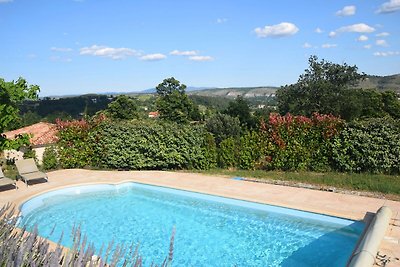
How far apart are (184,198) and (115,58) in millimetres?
36692

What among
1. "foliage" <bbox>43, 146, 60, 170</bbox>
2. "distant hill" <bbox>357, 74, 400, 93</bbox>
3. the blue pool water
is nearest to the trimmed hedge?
"foliage" <bbox>43, 146, 60, 170</bbox>

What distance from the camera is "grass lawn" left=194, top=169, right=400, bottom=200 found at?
369 inches

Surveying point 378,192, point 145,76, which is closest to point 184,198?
point 378,192

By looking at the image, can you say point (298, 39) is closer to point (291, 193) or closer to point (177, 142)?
point (177, 142)

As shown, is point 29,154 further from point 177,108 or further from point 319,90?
point 177,108

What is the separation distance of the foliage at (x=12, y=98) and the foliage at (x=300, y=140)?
863 cm

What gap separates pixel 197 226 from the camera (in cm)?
846

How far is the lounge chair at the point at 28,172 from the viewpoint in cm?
1118

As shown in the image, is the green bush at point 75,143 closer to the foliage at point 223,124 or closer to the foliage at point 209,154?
the foliage at point 209,154

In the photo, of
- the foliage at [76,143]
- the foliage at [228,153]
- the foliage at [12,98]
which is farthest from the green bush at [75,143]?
the foliage at [228,153]

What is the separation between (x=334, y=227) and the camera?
7.55 meters

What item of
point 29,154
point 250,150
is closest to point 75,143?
point 29,154

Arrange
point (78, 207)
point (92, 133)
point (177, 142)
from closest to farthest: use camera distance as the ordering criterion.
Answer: point (78, 207) < point (177, 142) < point (92, 133)

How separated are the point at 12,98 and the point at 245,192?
28.3 feet
